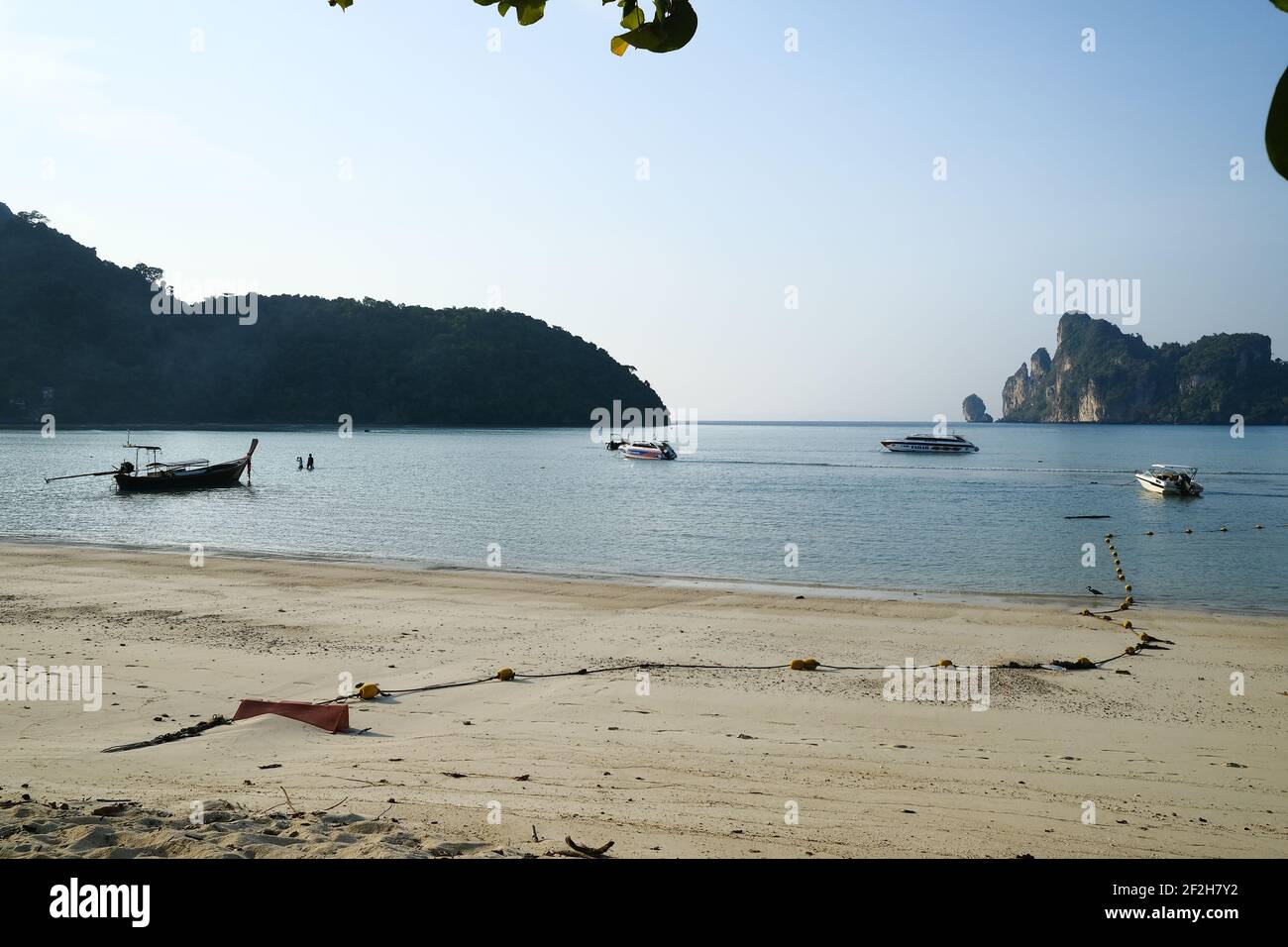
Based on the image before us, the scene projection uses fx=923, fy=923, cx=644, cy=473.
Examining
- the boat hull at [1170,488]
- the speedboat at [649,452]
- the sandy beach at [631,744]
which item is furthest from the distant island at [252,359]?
the sandy beach at [631,744]

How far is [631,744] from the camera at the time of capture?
8672mm

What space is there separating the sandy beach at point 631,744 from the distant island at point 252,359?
6022 inches

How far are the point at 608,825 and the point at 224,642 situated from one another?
10111 mm

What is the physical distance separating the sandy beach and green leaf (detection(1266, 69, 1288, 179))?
5.12 m

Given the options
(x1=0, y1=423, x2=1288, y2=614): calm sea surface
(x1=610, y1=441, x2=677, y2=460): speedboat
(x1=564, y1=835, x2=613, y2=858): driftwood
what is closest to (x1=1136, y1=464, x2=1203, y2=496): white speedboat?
(x1=0, y1=423, x2=1288, y2=614): calm sea surface

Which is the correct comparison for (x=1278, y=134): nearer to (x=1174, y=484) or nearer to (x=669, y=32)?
(x=669, y=32)

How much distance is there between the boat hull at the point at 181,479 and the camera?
52.8m

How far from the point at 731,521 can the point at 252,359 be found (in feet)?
483

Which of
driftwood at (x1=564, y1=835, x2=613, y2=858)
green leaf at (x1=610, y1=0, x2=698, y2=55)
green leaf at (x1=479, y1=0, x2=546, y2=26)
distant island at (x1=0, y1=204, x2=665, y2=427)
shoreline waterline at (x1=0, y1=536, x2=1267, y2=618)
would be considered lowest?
shoreline waterline at (x1=0, y1=536, x2=1267, y2=618)

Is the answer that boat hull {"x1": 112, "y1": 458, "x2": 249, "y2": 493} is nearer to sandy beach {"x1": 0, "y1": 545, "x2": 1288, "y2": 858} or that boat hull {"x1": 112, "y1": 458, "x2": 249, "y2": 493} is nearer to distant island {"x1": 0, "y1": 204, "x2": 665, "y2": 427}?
sandy beach {"x1": 0, "y1": 545, "x2": 1288, "y2": 858}

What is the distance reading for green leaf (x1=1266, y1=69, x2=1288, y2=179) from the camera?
119cm
